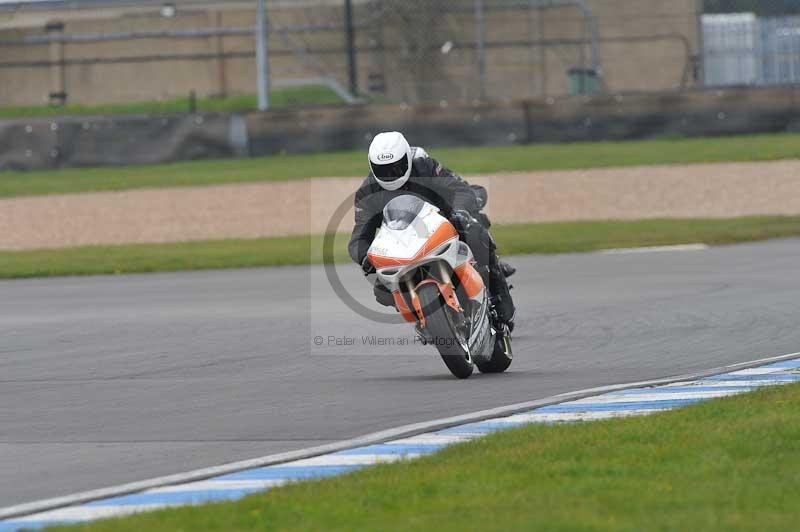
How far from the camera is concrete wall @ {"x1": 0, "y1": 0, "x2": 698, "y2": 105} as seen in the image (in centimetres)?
3312

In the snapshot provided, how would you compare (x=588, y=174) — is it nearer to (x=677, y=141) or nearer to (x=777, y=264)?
(x=677, y=141)

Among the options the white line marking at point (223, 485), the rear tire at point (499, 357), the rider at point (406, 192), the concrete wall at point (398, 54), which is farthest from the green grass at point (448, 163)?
the white line marking at point (223, 485)

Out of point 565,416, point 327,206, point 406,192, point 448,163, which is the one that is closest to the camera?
point 565,416

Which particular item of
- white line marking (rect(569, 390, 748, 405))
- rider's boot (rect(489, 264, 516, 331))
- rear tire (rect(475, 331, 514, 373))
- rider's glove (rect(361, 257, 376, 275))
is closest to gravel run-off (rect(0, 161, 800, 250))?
rider's boot (rect(489, 264, 516, 331))

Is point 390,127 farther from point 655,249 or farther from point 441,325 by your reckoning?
point 441,325

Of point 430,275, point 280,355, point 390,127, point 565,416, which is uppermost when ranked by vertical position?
point 390,127

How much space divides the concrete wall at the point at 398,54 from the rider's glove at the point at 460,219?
2217 centimetres

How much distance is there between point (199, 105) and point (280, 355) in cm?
2299

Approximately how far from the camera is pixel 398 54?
33031mm

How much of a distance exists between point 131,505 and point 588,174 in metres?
21.1

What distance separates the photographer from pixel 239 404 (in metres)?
9.16

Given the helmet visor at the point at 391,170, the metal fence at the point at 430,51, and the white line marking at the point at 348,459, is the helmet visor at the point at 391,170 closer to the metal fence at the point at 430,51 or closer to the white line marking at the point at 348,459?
the white line marking at the point at 348,459

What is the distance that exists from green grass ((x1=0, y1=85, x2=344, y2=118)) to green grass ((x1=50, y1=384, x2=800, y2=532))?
2531 centimetres

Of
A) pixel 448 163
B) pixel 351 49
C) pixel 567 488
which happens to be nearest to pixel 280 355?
pixel 567 488
